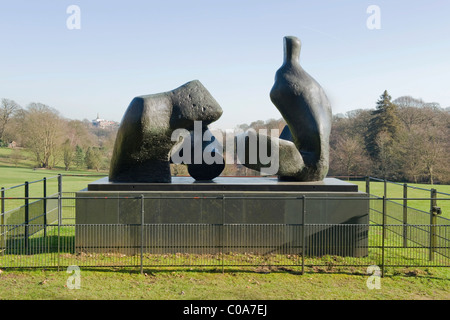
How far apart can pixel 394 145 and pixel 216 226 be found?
36.2 m

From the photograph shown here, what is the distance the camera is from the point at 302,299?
7309 mm

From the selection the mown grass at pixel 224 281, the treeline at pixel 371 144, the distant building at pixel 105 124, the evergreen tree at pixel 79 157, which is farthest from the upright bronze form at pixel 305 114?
the distant building at pixel 105 124

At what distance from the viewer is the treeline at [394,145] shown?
38.8 m

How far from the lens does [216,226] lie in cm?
1007

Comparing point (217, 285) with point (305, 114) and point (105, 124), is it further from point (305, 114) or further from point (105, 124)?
point (105, 124)

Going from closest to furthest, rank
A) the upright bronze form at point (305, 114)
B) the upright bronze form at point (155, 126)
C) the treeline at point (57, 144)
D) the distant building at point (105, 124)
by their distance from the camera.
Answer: the upright bronze form at point (155, 126), the upright bronze form at point (305, 114), the treeline at point (57, 144), the distant building at point (105, 124)

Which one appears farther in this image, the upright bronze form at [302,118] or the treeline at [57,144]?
the treeline at [57,144]

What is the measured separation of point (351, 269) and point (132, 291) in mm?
5132

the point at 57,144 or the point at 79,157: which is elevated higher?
the point at 57,144

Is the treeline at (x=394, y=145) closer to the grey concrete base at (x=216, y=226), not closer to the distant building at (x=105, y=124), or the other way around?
the grey concrete base at (x=216, y=226)

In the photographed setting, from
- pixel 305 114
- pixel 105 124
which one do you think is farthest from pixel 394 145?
pixel 105 124

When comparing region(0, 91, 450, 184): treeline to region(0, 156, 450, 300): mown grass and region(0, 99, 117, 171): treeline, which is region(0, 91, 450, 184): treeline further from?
region(0, 156, 450, 300): mown grass

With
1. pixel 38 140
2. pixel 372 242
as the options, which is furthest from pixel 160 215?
pixel 38 140

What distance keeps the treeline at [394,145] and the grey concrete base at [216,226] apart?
27.3 m
